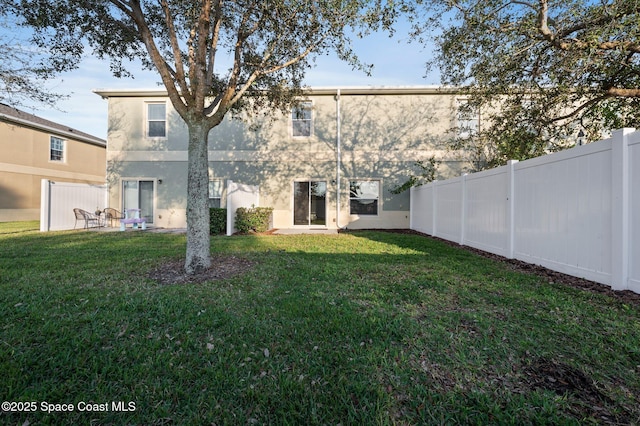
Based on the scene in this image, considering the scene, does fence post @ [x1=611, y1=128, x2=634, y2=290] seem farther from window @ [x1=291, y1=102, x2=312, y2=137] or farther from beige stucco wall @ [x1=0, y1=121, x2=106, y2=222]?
beige stucco wall @ [x1=0, y1=121, x2=106, y2=222]

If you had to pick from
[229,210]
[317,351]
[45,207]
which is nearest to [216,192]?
[229,210]

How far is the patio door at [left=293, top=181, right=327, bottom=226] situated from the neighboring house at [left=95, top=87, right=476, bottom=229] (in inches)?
1.7

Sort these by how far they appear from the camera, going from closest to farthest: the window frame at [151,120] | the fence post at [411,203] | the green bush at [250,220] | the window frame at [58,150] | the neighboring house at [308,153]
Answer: the green bush at [250,220]
the fence post at [411,203]
the neighboring house at [308,153]
the window frame at [151,120]
the window frame at [58,150]

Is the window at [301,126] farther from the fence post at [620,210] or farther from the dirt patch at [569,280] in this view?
the fence post at [620,210]

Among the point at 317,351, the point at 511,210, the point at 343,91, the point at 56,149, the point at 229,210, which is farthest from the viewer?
the point at 56,149

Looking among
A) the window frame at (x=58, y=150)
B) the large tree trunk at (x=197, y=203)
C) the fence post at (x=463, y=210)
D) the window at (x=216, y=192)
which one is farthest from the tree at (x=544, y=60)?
the window frame at (x=58, y=150)

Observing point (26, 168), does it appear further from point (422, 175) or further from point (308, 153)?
point (422, 175)

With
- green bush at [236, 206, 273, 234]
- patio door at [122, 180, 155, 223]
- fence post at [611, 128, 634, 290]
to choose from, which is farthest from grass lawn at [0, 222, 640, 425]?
patio door at [122, 180, 155, 223]

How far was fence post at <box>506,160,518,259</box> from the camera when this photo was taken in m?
5.64

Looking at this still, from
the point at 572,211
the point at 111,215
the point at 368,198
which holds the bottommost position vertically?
the point at 111,215

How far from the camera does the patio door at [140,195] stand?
518 inches

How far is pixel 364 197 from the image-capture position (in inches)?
505

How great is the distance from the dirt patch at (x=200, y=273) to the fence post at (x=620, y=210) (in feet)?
16.8

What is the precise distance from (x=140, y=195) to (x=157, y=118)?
3.47 m
